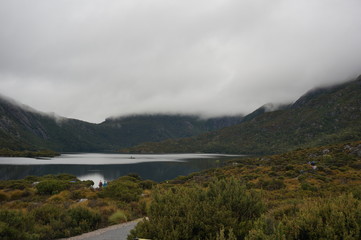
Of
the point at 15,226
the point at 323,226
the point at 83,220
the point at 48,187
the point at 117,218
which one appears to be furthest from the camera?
the point at 48,187

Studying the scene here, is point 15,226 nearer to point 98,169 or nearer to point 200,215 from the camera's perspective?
point 200,215

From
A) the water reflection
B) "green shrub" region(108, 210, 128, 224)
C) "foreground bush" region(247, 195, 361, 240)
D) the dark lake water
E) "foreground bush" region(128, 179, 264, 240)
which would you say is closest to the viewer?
"foreground bush" region(247, 195, 361, 240)

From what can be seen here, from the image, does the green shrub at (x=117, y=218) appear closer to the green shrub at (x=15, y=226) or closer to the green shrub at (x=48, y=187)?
the green shrub at (x=15, y=226)

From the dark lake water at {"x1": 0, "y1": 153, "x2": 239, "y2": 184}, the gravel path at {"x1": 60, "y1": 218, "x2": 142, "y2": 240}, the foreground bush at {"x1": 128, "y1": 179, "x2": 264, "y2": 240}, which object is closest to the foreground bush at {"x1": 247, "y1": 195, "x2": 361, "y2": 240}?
the foreground bush at {"x1": 128, "y1": 179, "x2": 264, "y2": 240}

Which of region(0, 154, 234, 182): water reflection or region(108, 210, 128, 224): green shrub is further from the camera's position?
region(0, 154, 234, 182): water reflection

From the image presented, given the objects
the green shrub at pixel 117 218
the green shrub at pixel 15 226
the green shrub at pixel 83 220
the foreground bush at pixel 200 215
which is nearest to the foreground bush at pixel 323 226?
the foreground bush at pixel 200 215

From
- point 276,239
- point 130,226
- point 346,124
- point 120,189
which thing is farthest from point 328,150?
point 346,124

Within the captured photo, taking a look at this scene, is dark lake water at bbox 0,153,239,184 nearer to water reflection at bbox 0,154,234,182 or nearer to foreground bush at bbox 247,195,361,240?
water reflection at bbox 0,154,234,182

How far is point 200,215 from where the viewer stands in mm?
5633

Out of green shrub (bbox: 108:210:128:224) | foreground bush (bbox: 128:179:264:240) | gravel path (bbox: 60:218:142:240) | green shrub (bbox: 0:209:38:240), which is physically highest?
foreground bush (bbox: 128:179:264:240)

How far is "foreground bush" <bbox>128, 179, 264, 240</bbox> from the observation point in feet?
17.4

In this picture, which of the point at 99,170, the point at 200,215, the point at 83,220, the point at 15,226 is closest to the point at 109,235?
the point at 83,220

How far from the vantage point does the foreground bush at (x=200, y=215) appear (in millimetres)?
5305

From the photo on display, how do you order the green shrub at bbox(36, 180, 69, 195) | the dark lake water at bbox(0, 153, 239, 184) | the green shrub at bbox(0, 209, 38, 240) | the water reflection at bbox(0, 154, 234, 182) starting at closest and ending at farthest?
the green shrub at bbox(0, 209, 38, 240) < the green shrub at bbox(36, 180, 69, 195) < the water reflection at bbox(0, 154, 234, 182) < the dark lake water at bbox(0, 153, 239, 184)
